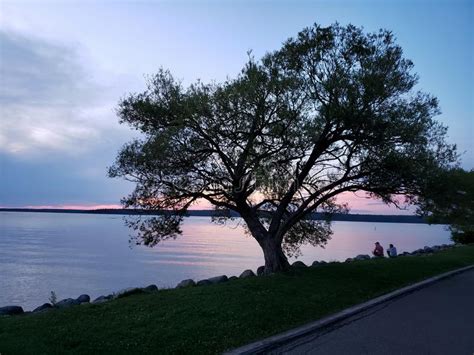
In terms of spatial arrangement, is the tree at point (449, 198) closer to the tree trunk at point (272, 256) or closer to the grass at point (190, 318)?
the grass at point (190, 318)

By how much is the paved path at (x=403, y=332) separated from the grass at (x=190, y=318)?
872 millimetres

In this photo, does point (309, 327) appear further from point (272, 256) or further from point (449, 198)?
point (449, 198)

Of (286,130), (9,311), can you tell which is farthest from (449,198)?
(9,311)

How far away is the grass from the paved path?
87cm

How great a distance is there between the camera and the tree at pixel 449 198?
1739 cm

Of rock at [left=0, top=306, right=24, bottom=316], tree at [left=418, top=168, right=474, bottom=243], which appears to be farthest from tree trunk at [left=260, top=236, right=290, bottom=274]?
rock at [left=0, top=306, right=24, bottom=316]

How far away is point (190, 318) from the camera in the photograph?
10.6m

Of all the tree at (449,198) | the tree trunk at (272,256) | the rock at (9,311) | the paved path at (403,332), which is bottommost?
the paved path at (403,332)

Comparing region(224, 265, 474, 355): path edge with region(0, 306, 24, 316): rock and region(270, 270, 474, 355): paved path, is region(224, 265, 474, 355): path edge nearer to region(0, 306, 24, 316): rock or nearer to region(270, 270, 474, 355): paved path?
region(270, 270, 474, 355): paved path

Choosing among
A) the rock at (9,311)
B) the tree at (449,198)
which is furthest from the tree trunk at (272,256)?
the rock at (9,311)

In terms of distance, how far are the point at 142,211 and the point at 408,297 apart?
9.99m

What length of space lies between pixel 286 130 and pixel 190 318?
822 cm

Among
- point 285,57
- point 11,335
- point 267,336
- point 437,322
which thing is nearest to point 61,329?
point 11,335

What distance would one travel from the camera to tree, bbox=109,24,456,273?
16.6 meters
